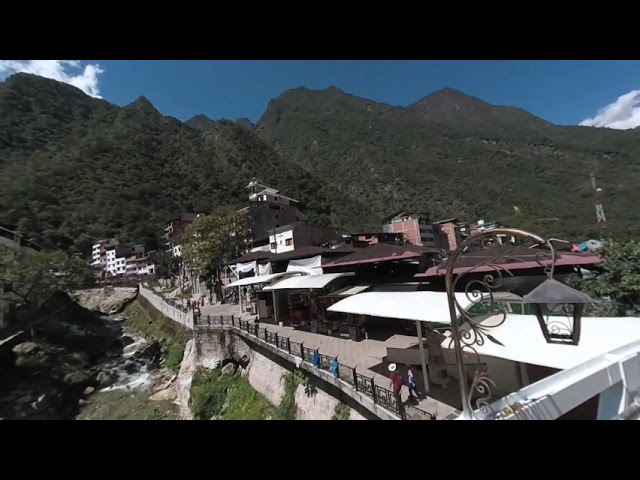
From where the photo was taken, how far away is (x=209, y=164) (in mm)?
86500

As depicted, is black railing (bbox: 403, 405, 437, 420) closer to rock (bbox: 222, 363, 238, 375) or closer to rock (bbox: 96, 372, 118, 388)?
rock (bbox: 222, 363, 238, 375)

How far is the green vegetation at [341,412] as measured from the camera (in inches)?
313

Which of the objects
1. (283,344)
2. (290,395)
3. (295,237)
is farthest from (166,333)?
(290,395)

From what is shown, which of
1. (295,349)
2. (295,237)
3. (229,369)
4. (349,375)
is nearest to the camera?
(349,375)

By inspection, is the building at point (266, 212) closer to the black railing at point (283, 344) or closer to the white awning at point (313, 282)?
the white awning at point (313, 282)

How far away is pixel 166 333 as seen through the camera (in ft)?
80.0

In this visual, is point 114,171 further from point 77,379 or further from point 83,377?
point 77,379

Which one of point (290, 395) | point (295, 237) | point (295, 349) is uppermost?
point (295, 237)

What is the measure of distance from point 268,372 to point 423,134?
122920 mm

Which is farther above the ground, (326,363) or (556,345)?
(556,345)

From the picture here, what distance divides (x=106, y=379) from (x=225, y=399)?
37.3 feet
